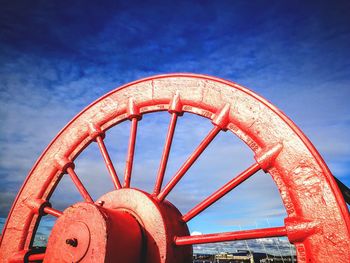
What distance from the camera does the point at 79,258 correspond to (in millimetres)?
2316

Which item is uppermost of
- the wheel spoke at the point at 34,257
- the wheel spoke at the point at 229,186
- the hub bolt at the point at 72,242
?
the wheel spoke at the point at 229,186

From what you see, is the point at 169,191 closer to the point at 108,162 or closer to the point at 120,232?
the point at 120,232

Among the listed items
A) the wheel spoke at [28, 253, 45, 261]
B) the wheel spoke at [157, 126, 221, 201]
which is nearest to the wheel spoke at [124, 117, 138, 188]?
the wheel spoke at [157, 126, 221, 201]

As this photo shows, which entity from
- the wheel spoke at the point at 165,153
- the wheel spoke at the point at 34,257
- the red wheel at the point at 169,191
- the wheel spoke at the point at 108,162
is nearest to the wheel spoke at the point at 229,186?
the red wheel at the point at 169,191

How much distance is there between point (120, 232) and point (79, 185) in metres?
1.36

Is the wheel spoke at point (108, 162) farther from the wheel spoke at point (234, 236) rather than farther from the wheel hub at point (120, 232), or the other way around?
the wheel spoke at point (234, 236)

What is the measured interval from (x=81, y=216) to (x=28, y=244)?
1848 millimetres

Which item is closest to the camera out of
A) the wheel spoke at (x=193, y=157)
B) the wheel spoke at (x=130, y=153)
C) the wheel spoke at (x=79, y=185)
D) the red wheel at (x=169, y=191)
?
the red wheel at (x=169, y=191)

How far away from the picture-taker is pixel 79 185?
3549 millimetres

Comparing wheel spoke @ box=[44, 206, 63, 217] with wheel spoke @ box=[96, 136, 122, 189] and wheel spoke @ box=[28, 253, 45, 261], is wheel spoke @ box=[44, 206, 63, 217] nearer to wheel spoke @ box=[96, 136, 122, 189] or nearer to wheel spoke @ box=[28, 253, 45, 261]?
wheel spoke @ box=[28, 253, 45, 261]

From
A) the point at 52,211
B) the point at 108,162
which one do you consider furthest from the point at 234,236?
the point at 52,211

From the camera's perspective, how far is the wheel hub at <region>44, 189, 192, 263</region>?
231cm

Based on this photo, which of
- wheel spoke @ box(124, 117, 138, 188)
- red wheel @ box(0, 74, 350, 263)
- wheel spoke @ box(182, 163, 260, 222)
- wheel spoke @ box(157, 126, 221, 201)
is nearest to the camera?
red wheel @ box(0, 74, 350, 263)

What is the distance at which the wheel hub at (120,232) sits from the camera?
231 centimetres
